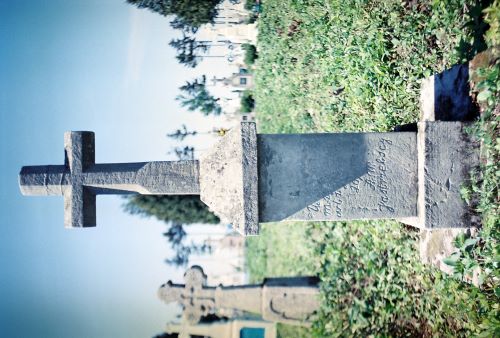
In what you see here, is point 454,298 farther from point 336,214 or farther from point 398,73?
point 398,73

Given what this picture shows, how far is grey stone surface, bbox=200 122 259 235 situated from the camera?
12.4 ft

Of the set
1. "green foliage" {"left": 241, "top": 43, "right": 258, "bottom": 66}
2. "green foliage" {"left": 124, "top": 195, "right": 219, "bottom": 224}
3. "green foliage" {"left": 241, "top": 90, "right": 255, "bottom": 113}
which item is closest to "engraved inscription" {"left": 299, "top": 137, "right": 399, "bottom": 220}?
"green foliage" {"left": 241, "top": 43, "right": 258, "bottom": 66}

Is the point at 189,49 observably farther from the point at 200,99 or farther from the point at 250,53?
the point at 250,53

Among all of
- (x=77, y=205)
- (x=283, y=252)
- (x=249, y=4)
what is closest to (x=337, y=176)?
(x=77, y=205)

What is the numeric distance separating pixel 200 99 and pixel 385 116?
4.06 m

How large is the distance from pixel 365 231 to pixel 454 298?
1.99 meters

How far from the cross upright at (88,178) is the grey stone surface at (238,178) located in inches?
12.1

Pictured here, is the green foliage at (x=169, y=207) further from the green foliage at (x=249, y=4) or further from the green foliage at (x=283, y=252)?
the green foliage at (x=249, y=4)

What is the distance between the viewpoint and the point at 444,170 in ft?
12.8

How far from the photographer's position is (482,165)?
3838mm

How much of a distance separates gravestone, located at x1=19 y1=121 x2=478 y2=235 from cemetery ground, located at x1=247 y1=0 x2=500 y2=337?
0.87 ft

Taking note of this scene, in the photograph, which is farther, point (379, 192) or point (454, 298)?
point (454, 298)

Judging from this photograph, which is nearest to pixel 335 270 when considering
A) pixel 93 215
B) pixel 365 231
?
pixel 365 231

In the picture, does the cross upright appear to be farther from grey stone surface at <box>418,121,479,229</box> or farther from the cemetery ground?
the cemetery ground
